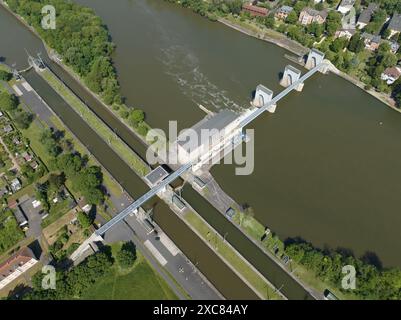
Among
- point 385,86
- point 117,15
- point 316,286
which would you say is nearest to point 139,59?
point 117,15

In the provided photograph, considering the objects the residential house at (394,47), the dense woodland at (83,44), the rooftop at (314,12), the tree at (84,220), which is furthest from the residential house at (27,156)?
the residential house at (394,47)

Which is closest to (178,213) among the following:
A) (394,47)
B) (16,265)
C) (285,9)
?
(16,265)

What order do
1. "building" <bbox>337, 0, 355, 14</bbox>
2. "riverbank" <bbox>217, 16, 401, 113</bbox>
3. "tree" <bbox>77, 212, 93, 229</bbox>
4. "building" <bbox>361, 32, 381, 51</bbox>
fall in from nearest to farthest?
"tree" <bbox>77, 212, 93, 229</bbox> → "riverbank" <bbox>217, 16, 401, 113</bbox> → "building" <bbox>361, 32, 381, 51</bbox> → "building" <bbox>337, 0, 355, 14</bbox>

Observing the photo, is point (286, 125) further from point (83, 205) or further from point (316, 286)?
point (83, 205)

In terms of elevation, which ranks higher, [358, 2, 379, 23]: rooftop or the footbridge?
[358, 2, 379, 23]: rooftop

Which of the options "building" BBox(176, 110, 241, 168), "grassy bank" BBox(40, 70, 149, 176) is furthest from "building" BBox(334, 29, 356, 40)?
"grassy bank" BBox(40, 70, 149, 176)

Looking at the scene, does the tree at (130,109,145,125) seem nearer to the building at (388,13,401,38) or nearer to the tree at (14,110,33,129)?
the tree at (14,110,33,129)

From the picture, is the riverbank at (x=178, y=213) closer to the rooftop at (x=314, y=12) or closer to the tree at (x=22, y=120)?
the tree at (x=22, y=120)
